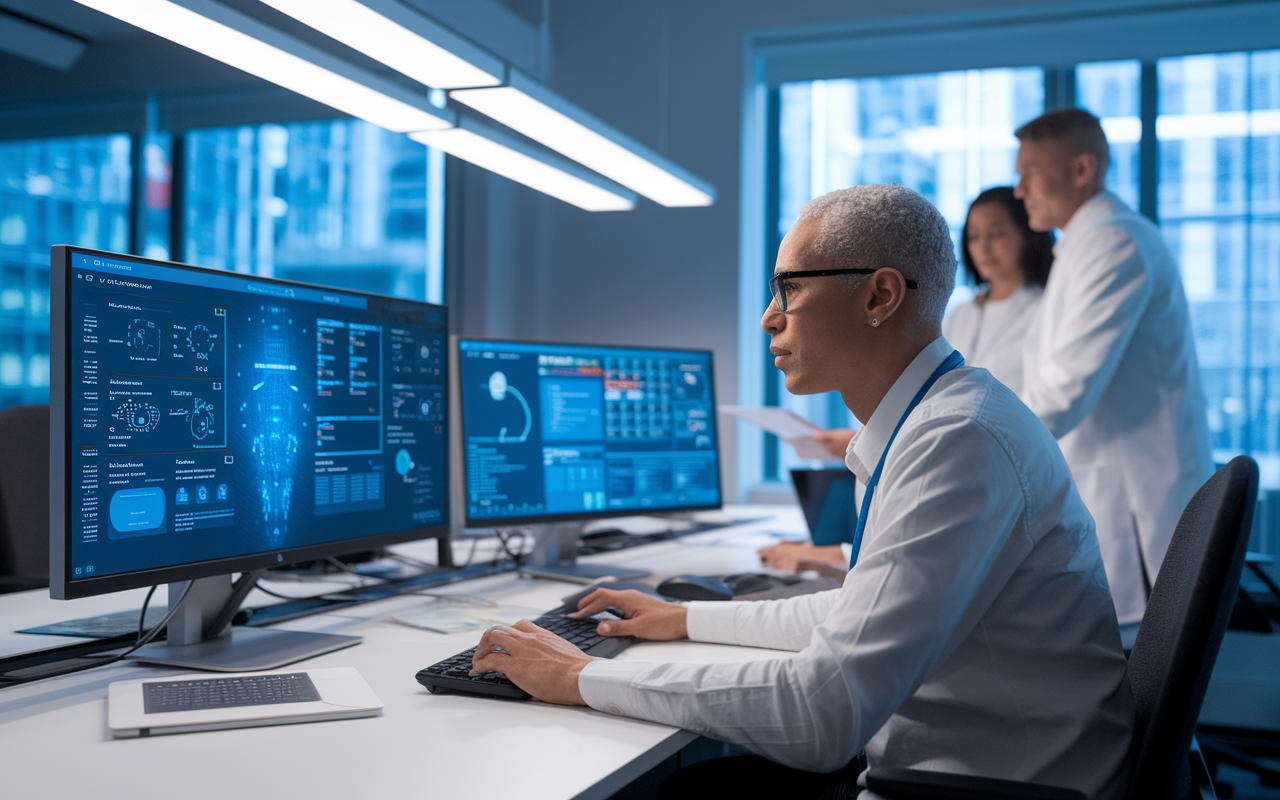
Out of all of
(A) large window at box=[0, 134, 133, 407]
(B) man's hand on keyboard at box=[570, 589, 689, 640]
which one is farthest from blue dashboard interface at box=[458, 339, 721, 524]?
(A) large window at box=[0, 134, 133, 407]

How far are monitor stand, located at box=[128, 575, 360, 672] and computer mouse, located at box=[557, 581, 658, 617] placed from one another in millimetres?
322

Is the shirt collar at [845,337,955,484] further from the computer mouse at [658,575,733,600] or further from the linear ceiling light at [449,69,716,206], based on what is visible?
the linear ceiling light at [449,69,716,206]

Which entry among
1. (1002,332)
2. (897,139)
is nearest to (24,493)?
(1002,332)

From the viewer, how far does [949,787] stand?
2.89 ft

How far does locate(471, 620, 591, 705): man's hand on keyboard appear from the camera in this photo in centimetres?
108

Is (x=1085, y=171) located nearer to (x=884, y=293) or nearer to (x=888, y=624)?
(x=884, y=293)

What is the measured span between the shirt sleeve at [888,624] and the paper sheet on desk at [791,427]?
1357 mm

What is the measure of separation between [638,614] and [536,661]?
0.33m

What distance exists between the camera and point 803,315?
45.8 inches

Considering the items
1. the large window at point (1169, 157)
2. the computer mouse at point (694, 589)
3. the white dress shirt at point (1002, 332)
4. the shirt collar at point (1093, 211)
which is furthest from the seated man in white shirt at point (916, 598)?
the large window at point (1169, 157)

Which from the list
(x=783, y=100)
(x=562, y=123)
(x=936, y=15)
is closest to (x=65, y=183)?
(x=562, y=123)

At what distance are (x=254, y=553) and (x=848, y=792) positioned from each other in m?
0.84

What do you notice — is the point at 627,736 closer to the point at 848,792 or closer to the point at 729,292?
the point at 848,792

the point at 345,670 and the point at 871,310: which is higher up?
the point at 871,310
